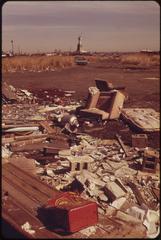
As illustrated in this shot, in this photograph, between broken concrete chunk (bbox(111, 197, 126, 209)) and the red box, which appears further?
broken concrete chunk (bbox(111, 197, 126, 209))

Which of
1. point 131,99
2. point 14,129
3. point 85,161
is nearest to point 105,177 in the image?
point 85,161

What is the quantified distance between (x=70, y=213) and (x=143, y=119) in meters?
6.44

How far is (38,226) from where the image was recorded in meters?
4.90

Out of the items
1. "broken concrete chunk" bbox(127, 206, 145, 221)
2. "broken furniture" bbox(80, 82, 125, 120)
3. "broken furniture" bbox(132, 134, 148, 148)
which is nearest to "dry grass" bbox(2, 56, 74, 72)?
"broken furniture" bbox(80, 82, 125, 120)

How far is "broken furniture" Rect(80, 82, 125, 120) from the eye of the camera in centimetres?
1117

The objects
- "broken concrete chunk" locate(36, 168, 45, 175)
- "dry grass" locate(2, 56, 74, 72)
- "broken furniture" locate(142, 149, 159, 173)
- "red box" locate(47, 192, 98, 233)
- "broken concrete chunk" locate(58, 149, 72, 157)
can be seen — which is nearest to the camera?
"red box" locate(47, 192, 98, 233)

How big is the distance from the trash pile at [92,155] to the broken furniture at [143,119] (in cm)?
15

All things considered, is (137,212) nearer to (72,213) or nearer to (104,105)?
(72,213)

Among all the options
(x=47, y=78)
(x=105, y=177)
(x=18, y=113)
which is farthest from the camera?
(x=47, y=78)

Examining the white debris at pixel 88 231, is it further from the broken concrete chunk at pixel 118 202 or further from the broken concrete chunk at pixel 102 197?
the broken concrete chunk at pixel 102 197

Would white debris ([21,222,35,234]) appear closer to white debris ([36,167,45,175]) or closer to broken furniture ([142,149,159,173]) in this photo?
white debris ([36,167,45,175])

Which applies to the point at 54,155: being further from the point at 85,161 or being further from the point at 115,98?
the point at 115,98

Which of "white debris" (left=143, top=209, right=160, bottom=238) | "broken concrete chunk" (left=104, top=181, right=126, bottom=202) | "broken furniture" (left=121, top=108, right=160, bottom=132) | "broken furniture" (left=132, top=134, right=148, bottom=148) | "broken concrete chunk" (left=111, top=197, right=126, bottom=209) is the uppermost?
"broken furniture" (left=121, top=108, right=160, bottom=132)

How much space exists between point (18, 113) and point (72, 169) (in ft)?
17.6
